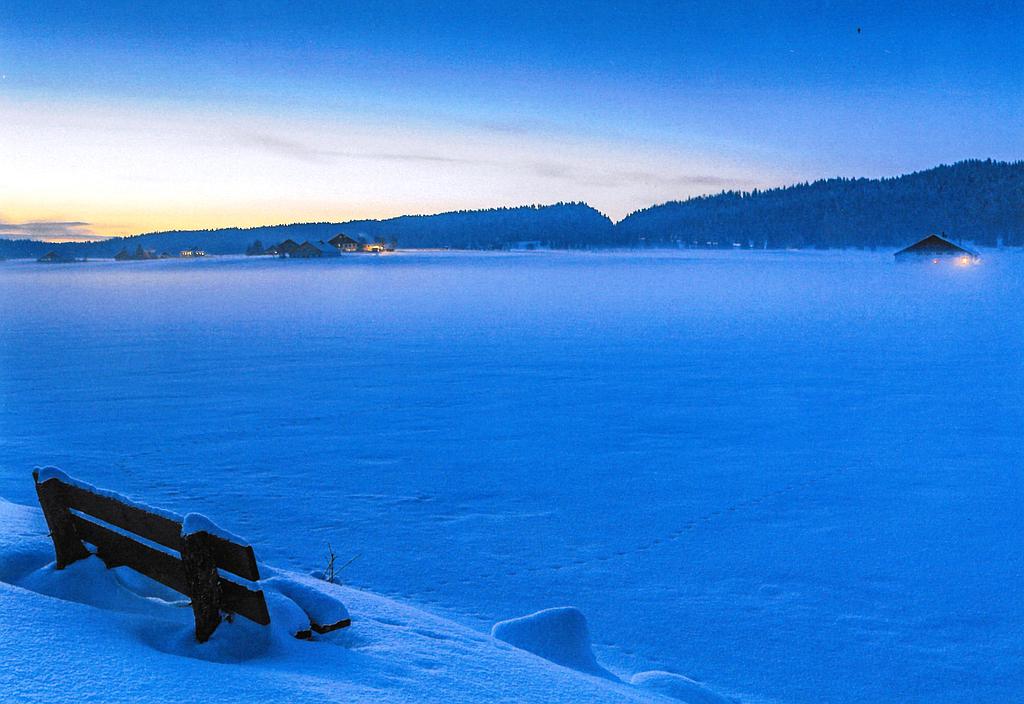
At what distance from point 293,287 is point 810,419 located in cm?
3665

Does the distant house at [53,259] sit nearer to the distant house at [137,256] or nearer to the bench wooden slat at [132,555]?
the distant house at [137,256]

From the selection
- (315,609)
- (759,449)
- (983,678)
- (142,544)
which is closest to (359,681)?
(315,609)

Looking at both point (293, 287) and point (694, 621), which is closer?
point (694, 621)

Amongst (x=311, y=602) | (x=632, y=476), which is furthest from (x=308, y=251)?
(x=311, y=602)

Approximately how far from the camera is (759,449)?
9.02m

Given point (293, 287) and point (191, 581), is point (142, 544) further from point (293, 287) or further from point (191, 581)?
point (293, 287)

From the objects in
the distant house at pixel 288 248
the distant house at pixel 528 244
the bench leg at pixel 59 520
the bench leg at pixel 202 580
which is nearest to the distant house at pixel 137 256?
the distant house at pixel 288 248

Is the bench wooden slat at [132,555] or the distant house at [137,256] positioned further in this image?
the distant house at [137,256]

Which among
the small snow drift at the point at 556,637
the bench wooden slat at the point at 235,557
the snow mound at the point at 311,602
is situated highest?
the bench wooden slat at the point at 235,557

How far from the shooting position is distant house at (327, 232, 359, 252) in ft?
395

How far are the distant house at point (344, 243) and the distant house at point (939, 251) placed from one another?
3045 inches

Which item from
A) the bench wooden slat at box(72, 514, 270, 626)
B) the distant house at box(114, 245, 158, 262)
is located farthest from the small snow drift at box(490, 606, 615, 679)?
the distant house at box(114, 245, 158, 262)

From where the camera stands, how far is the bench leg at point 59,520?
14.3 ft

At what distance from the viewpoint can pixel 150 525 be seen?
402 centimetres
